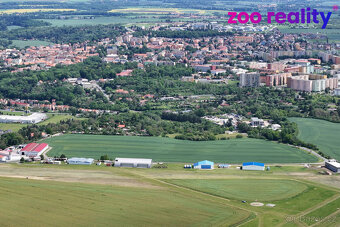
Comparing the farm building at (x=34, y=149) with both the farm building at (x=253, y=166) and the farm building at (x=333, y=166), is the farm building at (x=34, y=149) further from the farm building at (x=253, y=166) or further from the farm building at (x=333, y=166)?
the farm building at (x=333, y=166)

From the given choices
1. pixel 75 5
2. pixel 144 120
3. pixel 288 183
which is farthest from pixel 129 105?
pixel 75 5

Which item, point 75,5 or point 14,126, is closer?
point 14,126

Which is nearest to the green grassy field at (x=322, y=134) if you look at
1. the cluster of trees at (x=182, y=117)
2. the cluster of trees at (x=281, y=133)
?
the cluster of trees at (x=281, y=133)

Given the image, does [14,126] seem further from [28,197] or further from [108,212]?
[108,212]

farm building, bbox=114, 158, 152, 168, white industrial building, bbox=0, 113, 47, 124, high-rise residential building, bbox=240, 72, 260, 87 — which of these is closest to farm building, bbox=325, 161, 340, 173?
farm building, bbox=114, 158, 152, 168

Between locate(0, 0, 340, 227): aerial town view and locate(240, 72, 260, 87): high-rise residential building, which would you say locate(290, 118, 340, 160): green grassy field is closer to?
locate(0, 0, 340, 227): aerial town view

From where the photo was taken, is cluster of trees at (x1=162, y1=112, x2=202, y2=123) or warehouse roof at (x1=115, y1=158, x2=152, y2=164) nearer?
warehouse roof at (x1=115, y1=158, x2=152, y2=164)
